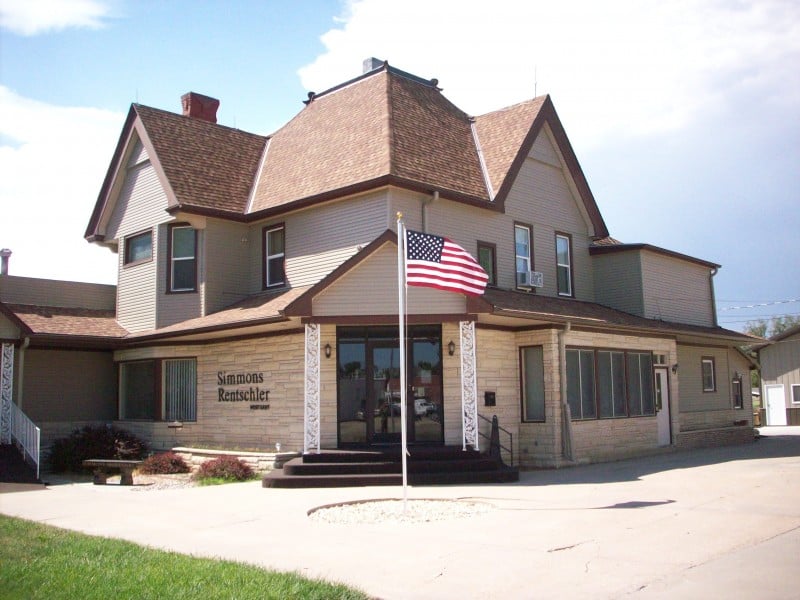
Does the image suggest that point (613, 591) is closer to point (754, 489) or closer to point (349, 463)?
point (754, 489)

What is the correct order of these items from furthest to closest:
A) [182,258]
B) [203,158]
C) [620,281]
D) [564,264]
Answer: [620,281]
[564,264]
[203,158]
[182,258]

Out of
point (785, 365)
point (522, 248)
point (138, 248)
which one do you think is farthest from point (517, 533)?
point (785, 365)

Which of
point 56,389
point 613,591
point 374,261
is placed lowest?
point 613,591

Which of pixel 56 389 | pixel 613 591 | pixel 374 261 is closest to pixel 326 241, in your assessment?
pixel 374 261

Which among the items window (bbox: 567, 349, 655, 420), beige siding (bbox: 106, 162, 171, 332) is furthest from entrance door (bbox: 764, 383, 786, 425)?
beige siding (bbox: 106, 162, 171, 332)

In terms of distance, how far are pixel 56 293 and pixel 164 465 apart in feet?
24.8

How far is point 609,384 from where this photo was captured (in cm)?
2056

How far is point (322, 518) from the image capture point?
11.5 m

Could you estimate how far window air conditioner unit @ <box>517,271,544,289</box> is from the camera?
21188 millimetres

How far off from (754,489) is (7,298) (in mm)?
19113

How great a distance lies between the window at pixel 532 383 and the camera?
742 inches

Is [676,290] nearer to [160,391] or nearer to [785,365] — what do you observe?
[160,391]

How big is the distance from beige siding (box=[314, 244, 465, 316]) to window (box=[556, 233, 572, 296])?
7.50 meters

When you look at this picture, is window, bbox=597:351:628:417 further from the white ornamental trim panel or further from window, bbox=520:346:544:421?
the white ornamental trim panel
